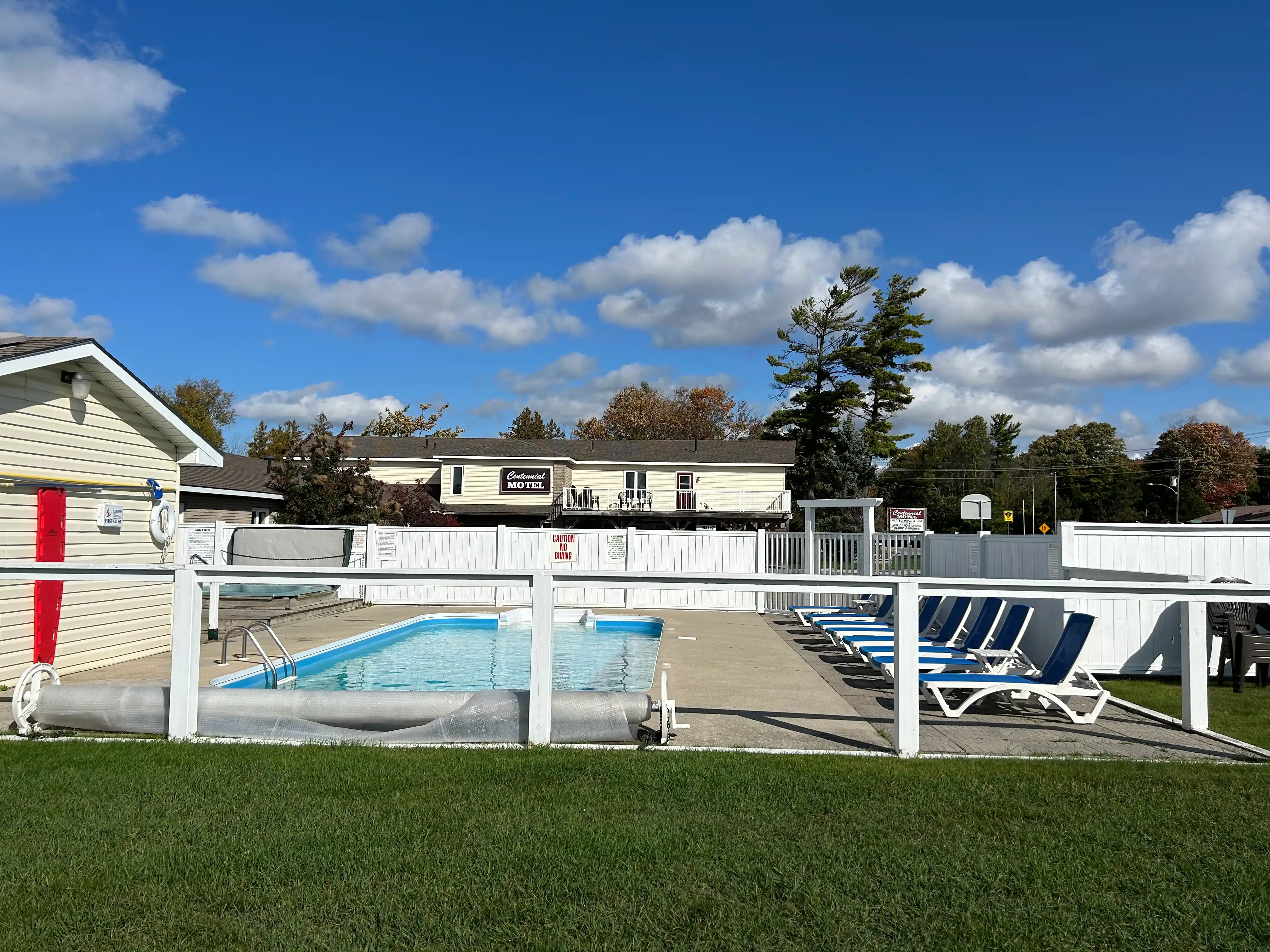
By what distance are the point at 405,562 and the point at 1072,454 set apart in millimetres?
76849

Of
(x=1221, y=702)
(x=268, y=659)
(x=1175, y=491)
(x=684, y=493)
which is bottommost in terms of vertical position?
(x=1221, y=702)

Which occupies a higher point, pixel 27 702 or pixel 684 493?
pixel 684 493

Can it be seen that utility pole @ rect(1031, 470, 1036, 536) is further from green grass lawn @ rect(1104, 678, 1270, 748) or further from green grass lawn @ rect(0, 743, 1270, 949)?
green grass lawn @ rect(0, 743, 1270, 949)

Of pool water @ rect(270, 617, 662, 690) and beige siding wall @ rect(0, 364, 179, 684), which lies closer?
beige siding wall @ rect(0, 364, 179, 684)

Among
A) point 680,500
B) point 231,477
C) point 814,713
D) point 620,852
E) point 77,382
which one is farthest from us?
point 680,500

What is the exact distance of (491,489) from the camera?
Answer: 141 feet

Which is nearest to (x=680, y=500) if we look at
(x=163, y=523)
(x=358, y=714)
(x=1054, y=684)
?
(x=163, y=523)

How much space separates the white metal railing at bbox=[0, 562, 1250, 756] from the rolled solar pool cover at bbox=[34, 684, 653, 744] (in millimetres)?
155

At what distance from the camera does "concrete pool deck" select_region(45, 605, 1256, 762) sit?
7281mm

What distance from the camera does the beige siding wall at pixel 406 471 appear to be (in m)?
44.2

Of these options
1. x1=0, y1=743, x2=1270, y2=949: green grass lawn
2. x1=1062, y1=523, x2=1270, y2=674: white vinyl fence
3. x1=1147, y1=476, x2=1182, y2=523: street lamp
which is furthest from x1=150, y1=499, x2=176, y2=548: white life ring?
x1=1147, y1=476, x2=1182, y2=523: street lamp

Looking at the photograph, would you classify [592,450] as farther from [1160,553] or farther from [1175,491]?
[1175,491]

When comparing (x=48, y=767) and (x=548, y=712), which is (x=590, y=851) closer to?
(x=548, y=712)

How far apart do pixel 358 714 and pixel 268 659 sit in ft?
12.4
